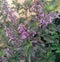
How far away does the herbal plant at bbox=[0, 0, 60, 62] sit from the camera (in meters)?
2.23

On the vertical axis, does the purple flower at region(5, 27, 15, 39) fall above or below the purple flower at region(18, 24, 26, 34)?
below

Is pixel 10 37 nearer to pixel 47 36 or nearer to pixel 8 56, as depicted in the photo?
pixel 8 56

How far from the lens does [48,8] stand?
8.02 ft

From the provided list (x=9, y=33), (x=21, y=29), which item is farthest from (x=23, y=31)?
(x=9, y=33)

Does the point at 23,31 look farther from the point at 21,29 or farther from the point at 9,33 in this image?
the point at 9,33

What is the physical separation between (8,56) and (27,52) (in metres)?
0.25

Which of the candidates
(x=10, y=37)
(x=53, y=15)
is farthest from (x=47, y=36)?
(x=10, y=37)

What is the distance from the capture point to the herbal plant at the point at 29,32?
2.23 meters

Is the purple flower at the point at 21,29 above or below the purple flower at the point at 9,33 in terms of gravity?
above

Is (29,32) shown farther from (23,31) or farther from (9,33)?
(9,33)

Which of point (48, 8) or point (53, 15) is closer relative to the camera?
point (53, 15)

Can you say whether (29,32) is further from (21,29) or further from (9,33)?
(9,33)

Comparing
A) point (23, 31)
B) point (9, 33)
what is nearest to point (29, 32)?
point (23, 31)

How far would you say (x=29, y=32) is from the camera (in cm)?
225
